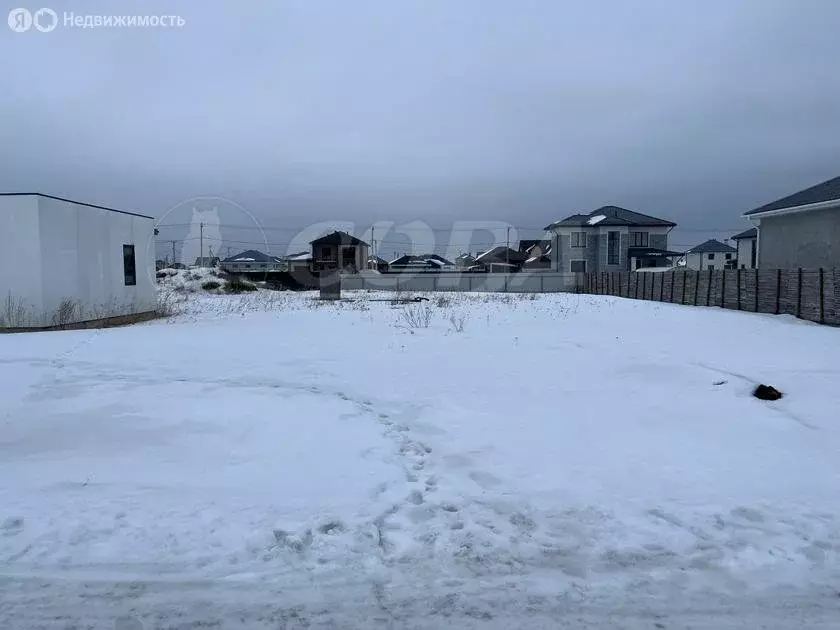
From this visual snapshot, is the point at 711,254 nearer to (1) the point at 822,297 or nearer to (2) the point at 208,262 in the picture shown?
(1) the point at 822,297

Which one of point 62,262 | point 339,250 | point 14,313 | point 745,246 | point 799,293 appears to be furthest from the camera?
point 339,250

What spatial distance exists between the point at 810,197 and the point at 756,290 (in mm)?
5450

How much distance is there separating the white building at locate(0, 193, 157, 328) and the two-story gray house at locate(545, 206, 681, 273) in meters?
31.0

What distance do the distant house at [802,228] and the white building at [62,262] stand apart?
20.1 m

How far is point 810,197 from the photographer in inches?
704

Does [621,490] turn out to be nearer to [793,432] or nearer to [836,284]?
[793,432]

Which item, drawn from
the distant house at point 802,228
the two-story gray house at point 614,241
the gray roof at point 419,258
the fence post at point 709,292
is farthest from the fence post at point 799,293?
the gray roof at point 419,258

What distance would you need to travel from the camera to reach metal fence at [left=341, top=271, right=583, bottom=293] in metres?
34.0

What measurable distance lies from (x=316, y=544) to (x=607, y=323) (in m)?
10.4

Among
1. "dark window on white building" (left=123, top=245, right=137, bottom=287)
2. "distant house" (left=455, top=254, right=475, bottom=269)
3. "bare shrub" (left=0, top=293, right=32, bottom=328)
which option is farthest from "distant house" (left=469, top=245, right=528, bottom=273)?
"bare shrub" (left=0, top=293, right=32, bottom=328)

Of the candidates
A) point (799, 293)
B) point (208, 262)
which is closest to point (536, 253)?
point (208, 262)

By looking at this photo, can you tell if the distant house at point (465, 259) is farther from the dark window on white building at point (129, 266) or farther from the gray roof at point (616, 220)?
the dark window on white building at point (129, 266)

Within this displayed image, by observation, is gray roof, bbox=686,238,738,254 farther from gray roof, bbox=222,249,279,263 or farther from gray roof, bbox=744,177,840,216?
gray roof, bbox=222,249,279,263

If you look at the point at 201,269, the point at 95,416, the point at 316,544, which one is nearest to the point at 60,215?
the point at 95,416
